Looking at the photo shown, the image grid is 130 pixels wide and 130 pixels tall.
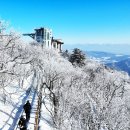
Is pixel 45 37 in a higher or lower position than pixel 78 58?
higher

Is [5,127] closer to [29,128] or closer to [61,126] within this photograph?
[29,128]

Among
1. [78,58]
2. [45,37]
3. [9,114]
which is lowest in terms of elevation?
[9,114]

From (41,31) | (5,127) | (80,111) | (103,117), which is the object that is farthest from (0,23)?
(41,31)

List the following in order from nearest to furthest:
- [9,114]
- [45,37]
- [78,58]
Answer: [9,114], [78,58], [45,37]

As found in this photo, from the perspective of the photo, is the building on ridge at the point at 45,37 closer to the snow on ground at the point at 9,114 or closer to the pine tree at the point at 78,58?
the pine tree at the point at 78,58

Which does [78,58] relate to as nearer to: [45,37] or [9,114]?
[45,37]

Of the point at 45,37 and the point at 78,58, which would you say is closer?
the point at 78,58

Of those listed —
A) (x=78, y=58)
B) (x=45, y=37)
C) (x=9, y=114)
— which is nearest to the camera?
(x=9, y=114)

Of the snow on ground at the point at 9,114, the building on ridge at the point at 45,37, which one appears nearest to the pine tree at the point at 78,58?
the building on ridge at the point at 45,37

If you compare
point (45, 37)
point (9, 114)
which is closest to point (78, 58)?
point (45, 37)

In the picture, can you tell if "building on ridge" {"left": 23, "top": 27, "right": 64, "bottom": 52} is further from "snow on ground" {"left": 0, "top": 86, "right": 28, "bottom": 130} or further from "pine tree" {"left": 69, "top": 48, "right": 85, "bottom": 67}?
"snow on ground" {"left": 0, "top": 86, "right": 28, "bottom": 130}

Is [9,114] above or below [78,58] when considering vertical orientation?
below
